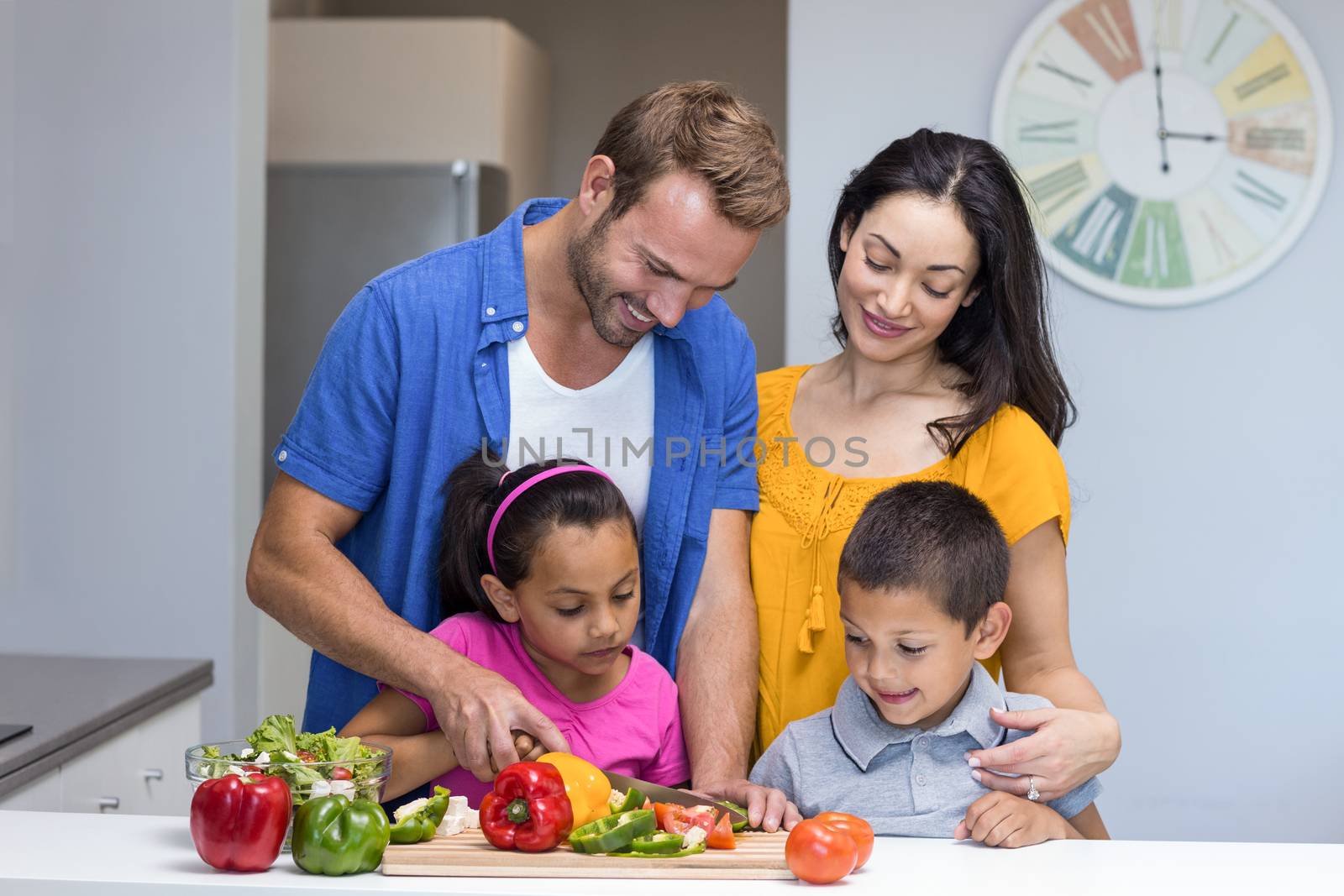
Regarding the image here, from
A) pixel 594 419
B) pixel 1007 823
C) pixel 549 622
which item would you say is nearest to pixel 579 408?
pixel 594 419

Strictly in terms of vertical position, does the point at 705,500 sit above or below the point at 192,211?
below

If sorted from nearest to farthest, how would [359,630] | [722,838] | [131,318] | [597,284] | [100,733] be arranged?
1. [722,838]
2. [359,630]
3. [597,284]
4. [100,733]
5. [131,318]

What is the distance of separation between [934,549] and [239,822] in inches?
30.5

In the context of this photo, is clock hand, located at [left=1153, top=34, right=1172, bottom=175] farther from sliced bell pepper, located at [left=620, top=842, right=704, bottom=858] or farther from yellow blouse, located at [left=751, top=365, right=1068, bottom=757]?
sliced bell pepper, located at [left=620, top=842, right=704, bottom=858]

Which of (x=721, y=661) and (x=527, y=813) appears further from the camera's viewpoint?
(x=721, y=661)

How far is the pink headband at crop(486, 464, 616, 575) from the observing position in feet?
5.33

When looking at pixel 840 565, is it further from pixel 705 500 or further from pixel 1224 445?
pixel 1224 445

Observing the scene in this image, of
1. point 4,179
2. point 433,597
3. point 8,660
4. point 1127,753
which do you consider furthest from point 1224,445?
point 4,179

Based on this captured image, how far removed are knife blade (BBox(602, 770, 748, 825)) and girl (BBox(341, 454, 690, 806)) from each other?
25cm

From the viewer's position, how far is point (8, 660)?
97.7 inches

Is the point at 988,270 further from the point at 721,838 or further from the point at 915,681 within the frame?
the point at 721,838

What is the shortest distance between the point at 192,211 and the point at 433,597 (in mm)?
1939

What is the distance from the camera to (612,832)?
1150mm

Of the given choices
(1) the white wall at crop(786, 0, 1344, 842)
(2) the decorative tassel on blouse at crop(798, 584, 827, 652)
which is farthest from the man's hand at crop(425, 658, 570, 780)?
(1) the white wall at crop(786, 0, 1344, 842)
